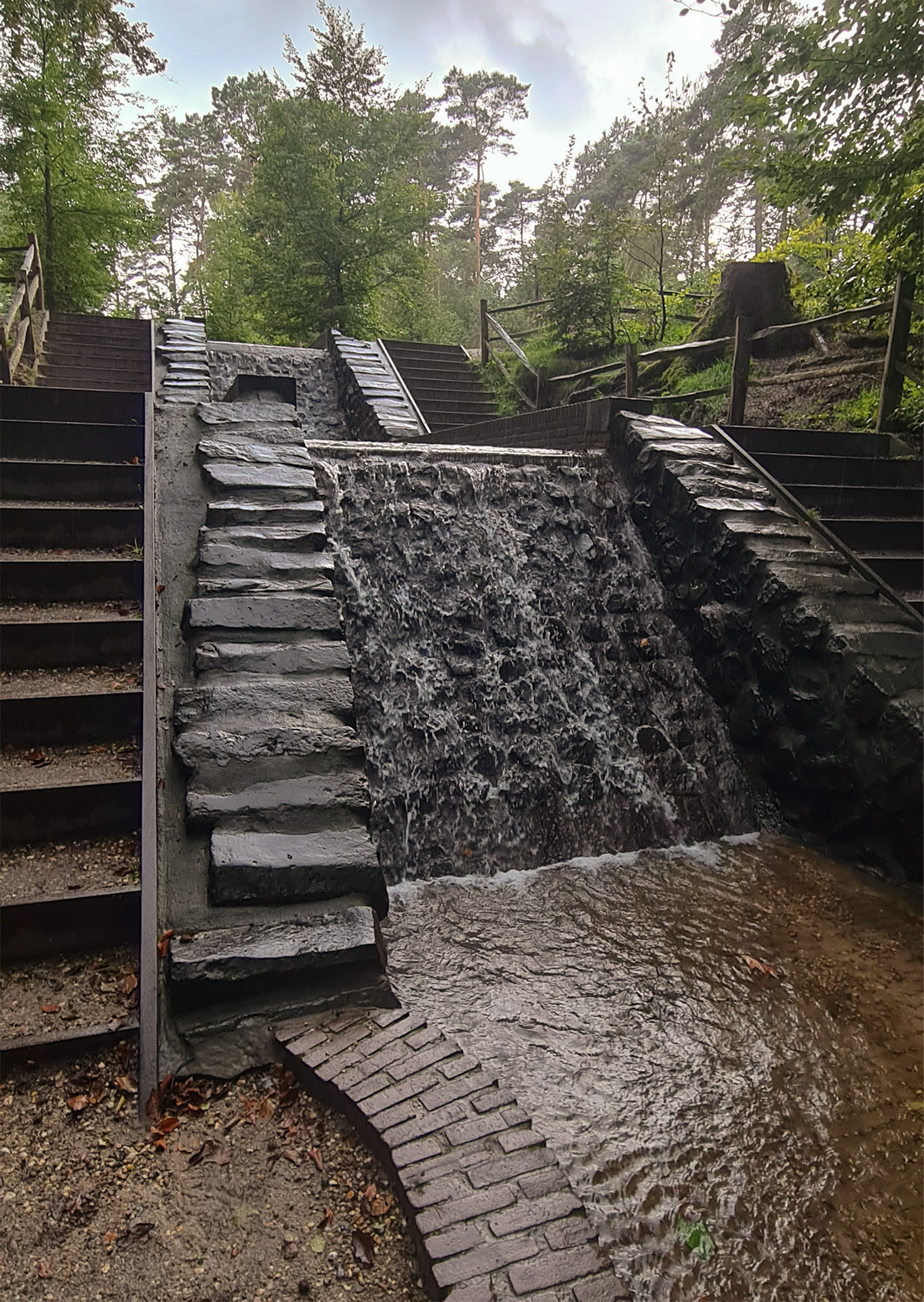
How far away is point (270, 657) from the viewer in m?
3.11

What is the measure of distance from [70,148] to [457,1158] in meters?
14.8

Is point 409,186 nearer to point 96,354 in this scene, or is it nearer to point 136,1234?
point 96,354

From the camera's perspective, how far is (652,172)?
1281 cm

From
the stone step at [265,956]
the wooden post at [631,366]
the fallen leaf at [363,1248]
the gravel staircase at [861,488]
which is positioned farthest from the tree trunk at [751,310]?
the fallen leaf at [363,1248]

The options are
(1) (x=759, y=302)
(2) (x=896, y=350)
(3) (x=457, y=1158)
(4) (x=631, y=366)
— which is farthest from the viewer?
(1) (x=759, y=302)

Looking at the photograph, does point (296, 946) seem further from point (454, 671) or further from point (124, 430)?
point (124, 430)

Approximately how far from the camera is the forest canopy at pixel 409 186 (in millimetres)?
5066

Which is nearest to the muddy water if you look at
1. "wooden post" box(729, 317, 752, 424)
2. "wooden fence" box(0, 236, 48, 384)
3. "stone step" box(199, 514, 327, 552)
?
"stone step" box(199, 514, 327, 552)

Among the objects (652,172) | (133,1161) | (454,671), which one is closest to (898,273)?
(454,671)

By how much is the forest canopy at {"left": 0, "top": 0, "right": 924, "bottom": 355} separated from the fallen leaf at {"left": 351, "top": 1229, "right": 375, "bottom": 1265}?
6.13 meters

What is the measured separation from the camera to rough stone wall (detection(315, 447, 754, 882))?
13.5 feet

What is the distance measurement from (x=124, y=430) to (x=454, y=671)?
2261mm

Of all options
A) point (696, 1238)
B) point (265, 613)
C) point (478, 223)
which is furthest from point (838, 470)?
point (478, 223)

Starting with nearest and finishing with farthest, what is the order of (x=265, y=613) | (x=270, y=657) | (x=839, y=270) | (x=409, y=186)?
(x=270, y=657) < (x=265, y=613) < (x=839, y=270) < (x=409, y=186)
